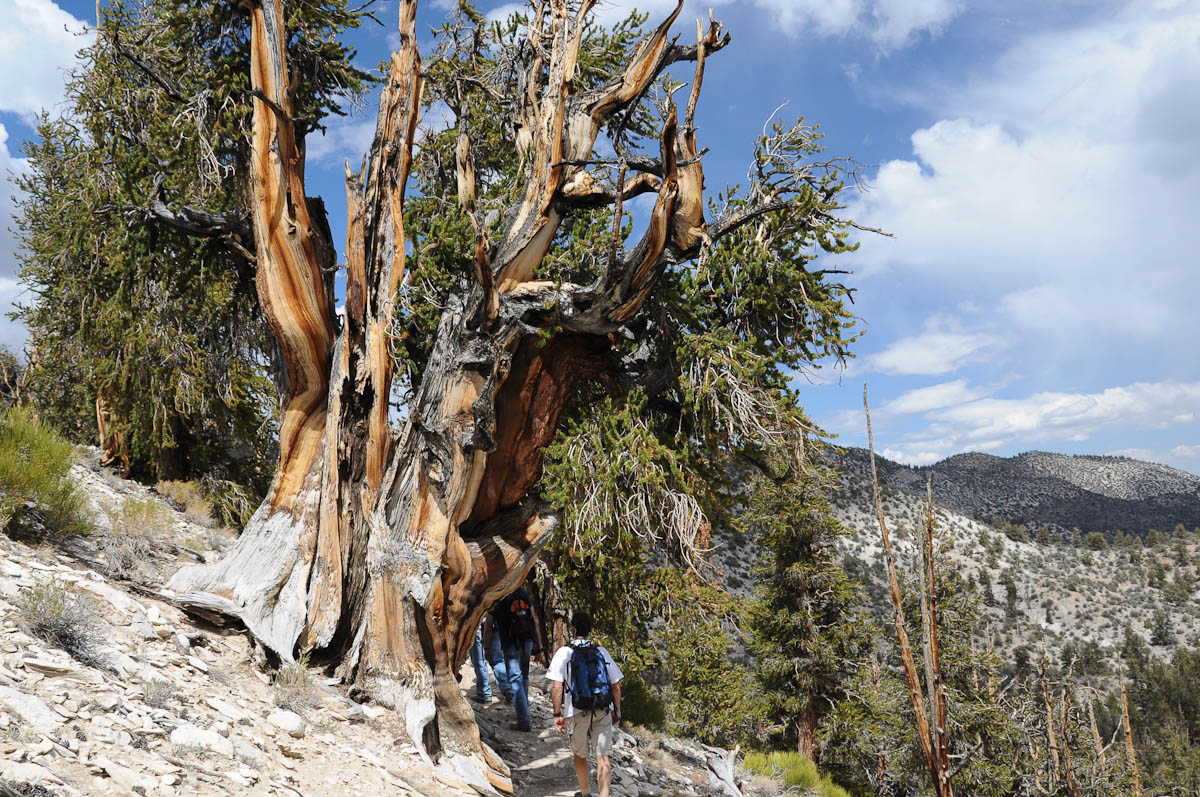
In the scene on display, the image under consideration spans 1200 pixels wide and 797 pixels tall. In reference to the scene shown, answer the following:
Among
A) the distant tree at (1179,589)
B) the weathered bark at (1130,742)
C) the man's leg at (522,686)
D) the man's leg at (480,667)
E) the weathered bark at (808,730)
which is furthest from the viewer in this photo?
the distant tree at (1179,589)

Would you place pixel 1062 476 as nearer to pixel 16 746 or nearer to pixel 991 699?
pixel 991 699

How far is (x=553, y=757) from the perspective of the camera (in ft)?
25.4

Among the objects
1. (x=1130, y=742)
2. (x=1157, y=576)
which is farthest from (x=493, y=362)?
(x=1157, y=576)

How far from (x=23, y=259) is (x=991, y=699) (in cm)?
2103

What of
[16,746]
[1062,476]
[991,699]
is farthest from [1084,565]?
[16,746]

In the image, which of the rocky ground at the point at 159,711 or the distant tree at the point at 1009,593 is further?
the distant tree at the point at 1009,593

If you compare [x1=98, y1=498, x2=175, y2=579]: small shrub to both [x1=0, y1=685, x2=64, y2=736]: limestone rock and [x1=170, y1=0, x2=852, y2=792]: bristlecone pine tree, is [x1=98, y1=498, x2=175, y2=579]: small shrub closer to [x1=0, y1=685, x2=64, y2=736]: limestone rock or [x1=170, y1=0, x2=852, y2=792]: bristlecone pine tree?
[x1=170, y1=0, x2=852, y2=792]: bristlecone pine tree

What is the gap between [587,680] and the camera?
6.05 meters

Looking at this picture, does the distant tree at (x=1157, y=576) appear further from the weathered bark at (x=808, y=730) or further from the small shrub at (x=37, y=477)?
the small shrub at (x=37, y=477)

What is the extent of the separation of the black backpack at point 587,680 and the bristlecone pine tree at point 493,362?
85 cm

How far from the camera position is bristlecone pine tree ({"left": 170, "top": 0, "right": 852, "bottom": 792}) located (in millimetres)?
6266

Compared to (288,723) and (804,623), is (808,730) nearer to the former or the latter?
(804,623)

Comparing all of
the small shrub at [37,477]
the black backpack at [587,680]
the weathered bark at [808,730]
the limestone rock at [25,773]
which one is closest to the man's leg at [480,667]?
the black backpack at [587,680]

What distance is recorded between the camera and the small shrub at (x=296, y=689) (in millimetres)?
5207
